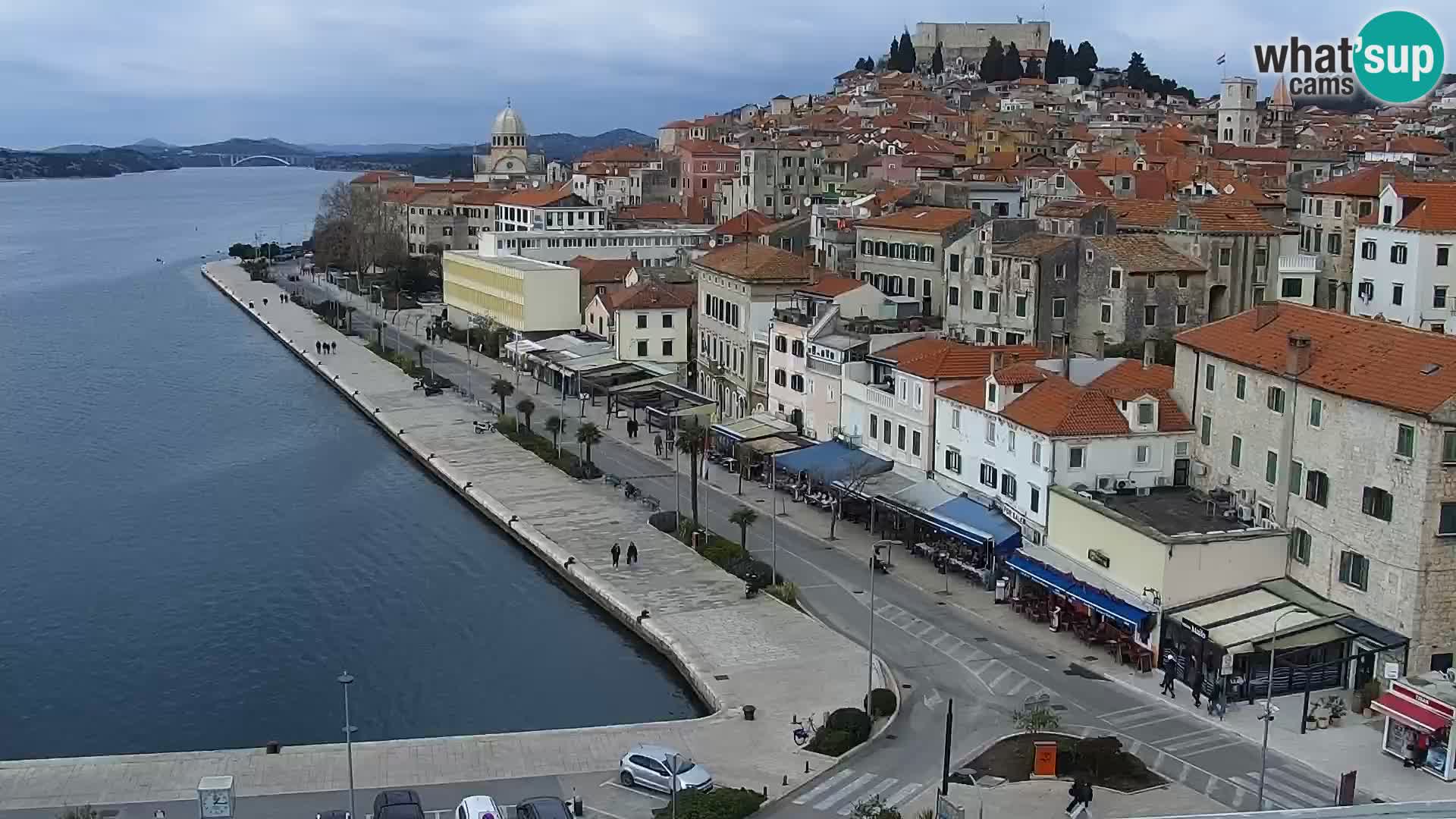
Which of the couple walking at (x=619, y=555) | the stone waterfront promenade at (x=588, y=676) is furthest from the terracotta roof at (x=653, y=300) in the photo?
the couple walking at (x=619, y=555)

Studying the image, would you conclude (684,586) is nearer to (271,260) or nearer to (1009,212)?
(1009,212)

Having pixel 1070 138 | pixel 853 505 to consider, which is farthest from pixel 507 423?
pixel 1070 138

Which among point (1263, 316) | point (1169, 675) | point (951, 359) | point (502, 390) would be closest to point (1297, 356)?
point (1263, 316)

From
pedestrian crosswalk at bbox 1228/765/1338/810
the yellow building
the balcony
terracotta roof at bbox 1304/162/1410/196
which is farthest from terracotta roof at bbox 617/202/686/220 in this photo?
pedestrian crosswalk at bbox 1228/765/1338/810

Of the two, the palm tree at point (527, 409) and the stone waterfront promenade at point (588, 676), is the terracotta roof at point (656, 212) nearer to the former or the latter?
the palm tree at point (527, 409)

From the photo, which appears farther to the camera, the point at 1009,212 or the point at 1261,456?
the point at 1009,212

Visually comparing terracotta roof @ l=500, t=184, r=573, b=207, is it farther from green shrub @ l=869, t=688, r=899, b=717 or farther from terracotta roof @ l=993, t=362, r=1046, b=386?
green shrub @ l=869, t=688, r=899, b=717

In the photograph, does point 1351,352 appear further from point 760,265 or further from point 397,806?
point 760,265
